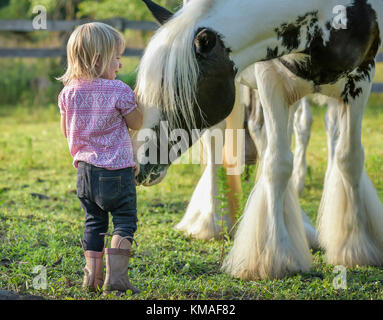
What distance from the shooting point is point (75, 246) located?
3.68 meters

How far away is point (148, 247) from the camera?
3791mm

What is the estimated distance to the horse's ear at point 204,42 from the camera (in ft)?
7.98

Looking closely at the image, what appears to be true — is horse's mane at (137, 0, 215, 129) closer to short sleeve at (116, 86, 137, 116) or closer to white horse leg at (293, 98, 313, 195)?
short sleeve at (116, 86, 137, 116)

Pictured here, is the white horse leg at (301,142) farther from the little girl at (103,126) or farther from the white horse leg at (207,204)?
the little girl at (103,126)

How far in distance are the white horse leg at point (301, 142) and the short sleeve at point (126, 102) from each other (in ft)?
10.0

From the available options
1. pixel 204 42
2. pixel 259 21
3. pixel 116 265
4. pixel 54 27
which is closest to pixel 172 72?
pixel 204 42

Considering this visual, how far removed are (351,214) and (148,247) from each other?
4.34 feet

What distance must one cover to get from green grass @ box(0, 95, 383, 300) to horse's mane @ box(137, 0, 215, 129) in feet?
2.28

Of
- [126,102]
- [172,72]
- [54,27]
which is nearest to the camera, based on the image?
[172,72]

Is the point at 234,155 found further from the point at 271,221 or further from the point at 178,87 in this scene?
the point at 178,87

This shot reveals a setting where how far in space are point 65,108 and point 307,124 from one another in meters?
3.36

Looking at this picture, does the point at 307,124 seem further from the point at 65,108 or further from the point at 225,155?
the point at 65,108

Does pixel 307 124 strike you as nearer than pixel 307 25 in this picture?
No
